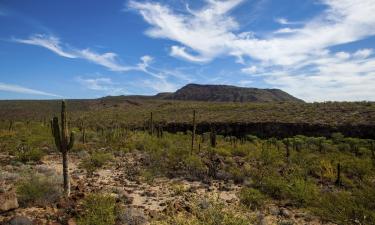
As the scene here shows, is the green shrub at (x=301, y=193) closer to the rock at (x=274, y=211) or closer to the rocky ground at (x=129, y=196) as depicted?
the rocky ground at (x=129, y=196)

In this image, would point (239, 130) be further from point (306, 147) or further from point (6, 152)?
point (6, 152)

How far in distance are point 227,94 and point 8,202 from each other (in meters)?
128

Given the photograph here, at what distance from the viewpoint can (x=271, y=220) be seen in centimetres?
990

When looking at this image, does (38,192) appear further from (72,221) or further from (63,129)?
(72,221)

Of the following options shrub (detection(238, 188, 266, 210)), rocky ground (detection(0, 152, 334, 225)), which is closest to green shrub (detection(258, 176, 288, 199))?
rocky ground (detection(0, 152, 334, 225))

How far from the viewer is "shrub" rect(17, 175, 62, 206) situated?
34.2ft

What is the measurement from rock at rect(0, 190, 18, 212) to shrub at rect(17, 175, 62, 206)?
1.38ft

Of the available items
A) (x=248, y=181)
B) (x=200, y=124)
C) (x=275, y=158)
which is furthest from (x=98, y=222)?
(x=200, y=124)

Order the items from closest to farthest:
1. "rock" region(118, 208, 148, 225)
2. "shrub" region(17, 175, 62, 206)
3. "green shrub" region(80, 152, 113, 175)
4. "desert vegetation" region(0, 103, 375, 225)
Result: "desert vegetation" region(0, 103, 375, 225) → "rock" region(118, 208, 148, 225) → "shrub" region(17, 175, 62, 206) → "green shrub" region(80, 152, 113, 175)

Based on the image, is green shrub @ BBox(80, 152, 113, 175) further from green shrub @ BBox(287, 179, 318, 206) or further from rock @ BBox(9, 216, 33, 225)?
green shrub @ BBox(287, 179, 318, 206)

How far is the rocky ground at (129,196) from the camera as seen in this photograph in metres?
9.45

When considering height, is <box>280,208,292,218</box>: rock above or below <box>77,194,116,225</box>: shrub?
below

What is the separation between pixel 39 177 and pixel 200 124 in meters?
32.4

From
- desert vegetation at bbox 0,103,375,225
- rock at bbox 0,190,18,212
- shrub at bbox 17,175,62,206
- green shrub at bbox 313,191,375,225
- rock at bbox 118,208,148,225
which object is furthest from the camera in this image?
shrub at bbox 17,175,62,206
